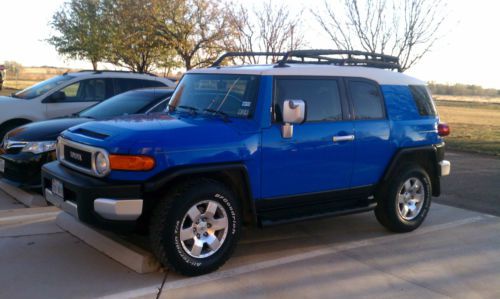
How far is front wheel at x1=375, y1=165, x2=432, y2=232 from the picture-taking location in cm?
583

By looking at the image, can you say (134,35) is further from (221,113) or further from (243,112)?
(243,112)

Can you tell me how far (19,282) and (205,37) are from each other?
706 inches

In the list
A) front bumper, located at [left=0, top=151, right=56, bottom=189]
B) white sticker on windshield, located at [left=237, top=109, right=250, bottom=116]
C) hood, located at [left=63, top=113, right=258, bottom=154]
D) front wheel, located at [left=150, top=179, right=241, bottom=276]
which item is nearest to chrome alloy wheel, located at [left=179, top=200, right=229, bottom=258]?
front wheel, located at [left=150, top=179, right=241, bottom=276]

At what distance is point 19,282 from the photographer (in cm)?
421

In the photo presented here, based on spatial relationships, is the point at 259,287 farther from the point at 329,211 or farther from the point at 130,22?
the point at 130,22

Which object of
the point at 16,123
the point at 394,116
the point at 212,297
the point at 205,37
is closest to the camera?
the point at 212,297

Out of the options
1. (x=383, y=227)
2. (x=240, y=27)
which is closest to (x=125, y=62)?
(x=240, y=27)

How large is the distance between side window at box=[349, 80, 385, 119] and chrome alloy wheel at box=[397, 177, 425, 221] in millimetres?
936

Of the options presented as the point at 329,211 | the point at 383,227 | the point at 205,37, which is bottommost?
the point at 383,227

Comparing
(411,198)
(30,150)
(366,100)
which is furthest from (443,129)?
(30,150)

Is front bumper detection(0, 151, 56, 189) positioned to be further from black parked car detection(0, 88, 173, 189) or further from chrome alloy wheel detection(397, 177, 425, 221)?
chrome alloy wheel detection(397, 177, 425, 221)

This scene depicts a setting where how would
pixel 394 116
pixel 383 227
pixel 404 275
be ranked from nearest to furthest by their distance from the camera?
1. pixel 404 275
2. pixel 394 116
3. pixel 383 227

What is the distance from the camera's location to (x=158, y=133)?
14.2 ft

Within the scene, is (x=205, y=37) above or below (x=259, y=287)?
above
